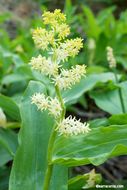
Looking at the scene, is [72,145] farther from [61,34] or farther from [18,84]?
[18,84]

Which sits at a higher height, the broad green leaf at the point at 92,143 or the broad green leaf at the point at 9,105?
the broad green leaf at the point at 9,105

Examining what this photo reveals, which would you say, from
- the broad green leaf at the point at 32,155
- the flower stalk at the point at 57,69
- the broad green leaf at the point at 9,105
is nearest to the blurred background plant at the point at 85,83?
the broad green leaf at the point at 9,105

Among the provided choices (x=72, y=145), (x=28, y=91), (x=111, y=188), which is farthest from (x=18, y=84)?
(x=72, y=145)

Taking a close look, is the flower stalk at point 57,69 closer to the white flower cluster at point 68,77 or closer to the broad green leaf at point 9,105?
the white flower cluster at point 68,77

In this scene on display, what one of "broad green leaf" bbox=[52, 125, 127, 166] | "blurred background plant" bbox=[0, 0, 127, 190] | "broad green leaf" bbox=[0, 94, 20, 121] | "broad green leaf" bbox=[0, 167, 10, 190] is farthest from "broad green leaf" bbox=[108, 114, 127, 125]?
"broad green leaf" bbox=[0, 167, 10, 190]

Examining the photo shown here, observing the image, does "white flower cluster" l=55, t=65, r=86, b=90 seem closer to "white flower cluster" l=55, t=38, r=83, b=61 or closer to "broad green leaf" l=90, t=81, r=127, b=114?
"white flower cluster" l=55, t=38, r=83, b=61

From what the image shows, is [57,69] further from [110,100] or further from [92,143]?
[110,100]
